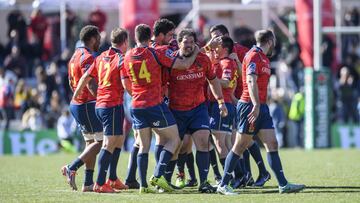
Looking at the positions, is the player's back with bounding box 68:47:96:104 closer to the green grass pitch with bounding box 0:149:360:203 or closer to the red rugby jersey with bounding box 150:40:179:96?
the red rugby jersey with bounding box 150:40:179:96

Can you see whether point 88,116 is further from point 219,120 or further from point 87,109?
point 219,120

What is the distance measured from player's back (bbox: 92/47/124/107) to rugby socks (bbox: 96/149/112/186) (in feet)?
2.32

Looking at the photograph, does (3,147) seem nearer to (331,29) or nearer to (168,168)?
(331,29)

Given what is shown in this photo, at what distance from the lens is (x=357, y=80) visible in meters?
31.5

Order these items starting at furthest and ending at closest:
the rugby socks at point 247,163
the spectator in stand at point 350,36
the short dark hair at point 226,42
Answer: the spectator in stand at point 350,36 → the rugby socks at point 247,163 → the short dark hair at point 226,42

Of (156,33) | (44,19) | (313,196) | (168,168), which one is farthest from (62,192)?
(44,19)

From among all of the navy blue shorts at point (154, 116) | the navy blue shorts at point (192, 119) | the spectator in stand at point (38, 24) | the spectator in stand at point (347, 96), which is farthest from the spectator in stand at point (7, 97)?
the navy blue shorts at point (154, 116)

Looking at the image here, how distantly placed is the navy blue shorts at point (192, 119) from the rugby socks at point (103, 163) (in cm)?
114

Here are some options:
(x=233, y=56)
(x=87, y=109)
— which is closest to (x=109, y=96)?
(x=87, y=109)

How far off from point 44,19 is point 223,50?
1639 cm

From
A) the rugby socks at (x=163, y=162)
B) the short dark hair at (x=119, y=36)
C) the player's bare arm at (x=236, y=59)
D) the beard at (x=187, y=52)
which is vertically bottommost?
the rugby socks at (x=163, y=162)

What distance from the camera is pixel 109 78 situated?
1489 centimetres

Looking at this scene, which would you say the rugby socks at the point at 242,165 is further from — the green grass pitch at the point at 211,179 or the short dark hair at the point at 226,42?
the short dark hair at the point at 226,42

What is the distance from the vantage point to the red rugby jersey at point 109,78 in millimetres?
14867
